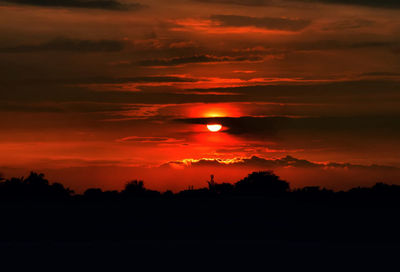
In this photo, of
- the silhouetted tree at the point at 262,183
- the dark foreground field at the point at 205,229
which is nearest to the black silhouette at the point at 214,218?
the dark foreground field at the point at 205,229

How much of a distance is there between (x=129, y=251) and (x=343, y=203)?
23.9 meters

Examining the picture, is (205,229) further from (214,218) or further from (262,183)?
(262,183)

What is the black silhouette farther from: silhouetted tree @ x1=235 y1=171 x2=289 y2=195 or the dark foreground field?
silhouetted tree @ x1=235 y1=171 x2=289 y2=195

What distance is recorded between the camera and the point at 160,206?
48.8 metres

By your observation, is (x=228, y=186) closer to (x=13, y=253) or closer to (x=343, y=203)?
(x=343, y=203)

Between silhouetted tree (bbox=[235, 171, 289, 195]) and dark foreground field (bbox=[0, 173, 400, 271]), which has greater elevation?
silhouetted tree (bbox=[235, 171, 289, 195])

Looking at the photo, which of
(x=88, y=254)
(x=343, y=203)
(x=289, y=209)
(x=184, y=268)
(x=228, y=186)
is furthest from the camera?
(x=228, y=186)

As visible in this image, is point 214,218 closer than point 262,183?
Yes

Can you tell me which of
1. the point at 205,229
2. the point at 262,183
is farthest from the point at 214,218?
the point at 262,183

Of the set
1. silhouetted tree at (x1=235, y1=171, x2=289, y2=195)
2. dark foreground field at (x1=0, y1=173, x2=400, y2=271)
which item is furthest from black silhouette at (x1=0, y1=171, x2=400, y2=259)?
silhouetted tree at (x1=235, y1=171, x2=289, y2=195)

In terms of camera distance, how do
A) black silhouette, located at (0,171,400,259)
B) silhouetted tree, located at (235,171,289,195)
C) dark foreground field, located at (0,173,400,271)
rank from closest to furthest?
dark foreground field, located at (0,173,400,271) → black silhouette, located at (0,171,400,259) → silhouetted tree, located at (235,171,289,195)

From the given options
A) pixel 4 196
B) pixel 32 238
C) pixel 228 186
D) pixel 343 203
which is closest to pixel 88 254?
pixel 32 238

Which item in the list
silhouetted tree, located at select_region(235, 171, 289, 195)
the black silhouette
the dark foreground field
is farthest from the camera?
silhouetted tree, located at select_region(235, 171, 289, 195)

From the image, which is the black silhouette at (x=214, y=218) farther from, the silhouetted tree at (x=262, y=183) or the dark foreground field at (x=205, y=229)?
the silhouetted tree at (x=262, y=183)
